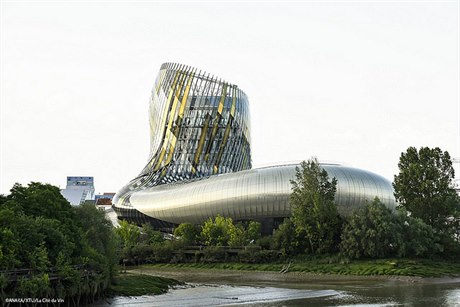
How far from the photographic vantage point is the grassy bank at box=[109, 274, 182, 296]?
4841 cm

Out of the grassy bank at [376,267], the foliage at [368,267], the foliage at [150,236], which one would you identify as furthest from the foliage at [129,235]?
the grassy bank at [376,267]

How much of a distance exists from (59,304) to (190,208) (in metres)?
53.1

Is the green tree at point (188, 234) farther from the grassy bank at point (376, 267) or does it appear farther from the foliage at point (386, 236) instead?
the foliage at point (386, 236)

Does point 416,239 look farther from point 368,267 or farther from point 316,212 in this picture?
point 316,212

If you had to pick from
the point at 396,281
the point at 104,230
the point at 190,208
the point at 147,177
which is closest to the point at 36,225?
the point at 104,230

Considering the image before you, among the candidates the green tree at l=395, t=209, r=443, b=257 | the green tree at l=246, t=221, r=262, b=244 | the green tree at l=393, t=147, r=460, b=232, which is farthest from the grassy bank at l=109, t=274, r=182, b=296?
the green tree at l=393, t=147, r=460, b=232

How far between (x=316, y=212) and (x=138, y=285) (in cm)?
2297

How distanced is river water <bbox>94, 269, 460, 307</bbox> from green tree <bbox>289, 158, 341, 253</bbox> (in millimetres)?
5360

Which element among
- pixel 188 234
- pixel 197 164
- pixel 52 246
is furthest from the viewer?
pixel 197 164

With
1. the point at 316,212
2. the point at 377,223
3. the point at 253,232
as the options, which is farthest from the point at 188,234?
the point at 377,223

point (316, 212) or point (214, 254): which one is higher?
point (316, 212)

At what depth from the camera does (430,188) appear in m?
69.1

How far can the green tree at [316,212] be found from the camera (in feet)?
227

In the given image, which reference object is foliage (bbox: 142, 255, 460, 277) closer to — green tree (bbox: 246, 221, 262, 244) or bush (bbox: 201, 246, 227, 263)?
bush (bbox: 201, 246, 227, 263)
